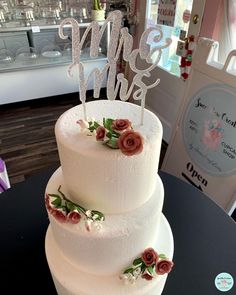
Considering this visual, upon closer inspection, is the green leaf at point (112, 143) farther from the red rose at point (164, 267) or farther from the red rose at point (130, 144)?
the red rose at point (164, 267)

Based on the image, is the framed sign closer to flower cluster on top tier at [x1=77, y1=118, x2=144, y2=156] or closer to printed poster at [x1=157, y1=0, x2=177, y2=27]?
printed poster at [x1=157, y1=0, x2=177, y2=27]

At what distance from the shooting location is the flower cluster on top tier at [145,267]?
0.79m

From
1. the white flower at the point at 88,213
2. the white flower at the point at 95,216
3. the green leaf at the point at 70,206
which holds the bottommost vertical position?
the white flower at the point at 95,216

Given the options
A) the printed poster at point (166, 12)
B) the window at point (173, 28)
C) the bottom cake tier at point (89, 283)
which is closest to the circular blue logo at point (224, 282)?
the bottom cake tier at point (89, 283)

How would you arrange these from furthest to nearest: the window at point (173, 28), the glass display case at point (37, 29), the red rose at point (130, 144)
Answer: the glass display case at point (37, 29), the window at point (173, 28), the red rose at point (130, 144)

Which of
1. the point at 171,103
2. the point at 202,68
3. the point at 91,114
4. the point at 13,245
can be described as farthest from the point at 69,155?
the point at 171,103

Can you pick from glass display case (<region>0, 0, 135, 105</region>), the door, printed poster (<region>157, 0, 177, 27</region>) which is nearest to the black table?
the door

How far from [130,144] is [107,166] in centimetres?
9

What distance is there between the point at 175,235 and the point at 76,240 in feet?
1.63

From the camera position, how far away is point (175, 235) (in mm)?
1082

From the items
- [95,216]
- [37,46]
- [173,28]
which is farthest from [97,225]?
[37,46]

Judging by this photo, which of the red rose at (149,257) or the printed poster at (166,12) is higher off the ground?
the printed poster at (166,12)

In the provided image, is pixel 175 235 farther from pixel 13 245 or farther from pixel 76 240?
pixel 13 245

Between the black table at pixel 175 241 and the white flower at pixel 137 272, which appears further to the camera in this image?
the black table at pixel 175 241
